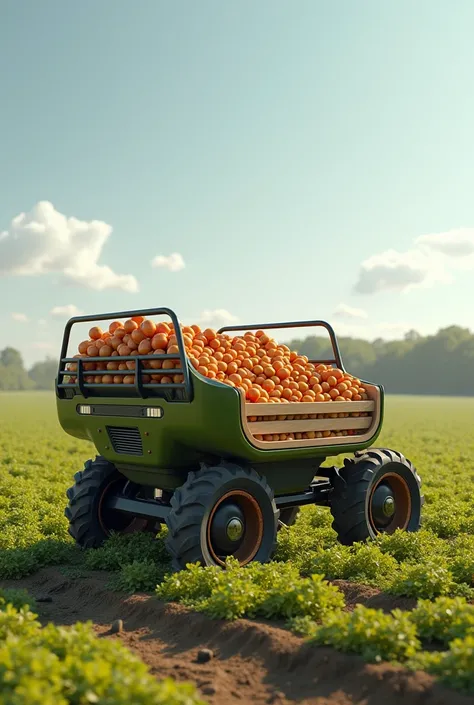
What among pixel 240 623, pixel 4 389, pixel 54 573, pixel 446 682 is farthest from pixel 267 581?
pixel 4 389

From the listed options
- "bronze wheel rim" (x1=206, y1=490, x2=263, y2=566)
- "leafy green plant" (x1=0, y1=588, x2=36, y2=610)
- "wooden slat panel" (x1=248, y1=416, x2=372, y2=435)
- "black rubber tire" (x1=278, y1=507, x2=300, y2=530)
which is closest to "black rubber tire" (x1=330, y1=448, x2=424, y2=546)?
"wooden slat panel" (x1=248, y1=416, x2=372, y2=435)

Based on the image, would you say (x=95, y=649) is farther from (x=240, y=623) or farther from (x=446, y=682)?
(x=446, y=682)

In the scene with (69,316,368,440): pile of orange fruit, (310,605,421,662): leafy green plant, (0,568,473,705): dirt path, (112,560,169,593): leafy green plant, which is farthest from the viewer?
(69,316,368,440): pile of orange fruit

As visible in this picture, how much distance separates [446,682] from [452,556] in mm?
4237

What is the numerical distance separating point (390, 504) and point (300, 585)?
12.2 feet

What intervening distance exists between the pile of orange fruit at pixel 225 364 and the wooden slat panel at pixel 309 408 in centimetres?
13

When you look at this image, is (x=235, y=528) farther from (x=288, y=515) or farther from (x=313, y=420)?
(x=288, y=515)

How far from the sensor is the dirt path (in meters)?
5.18

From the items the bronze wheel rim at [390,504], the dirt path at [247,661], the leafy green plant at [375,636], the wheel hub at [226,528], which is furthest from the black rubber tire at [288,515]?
the leafy green plant at [375,636]

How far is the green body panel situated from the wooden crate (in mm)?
97

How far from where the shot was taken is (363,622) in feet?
18.4

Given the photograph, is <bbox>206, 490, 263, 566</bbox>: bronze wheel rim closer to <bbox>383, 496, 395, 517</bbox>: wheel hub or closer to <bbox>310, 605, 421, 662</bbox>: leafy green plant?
<bbox>383, 496, 395, 517</bbox>: wheel hub

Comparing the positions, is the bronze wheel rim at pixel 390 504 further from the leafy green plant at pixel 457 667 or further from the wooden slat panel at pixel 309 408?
the leafy green plant at pixel 457 667

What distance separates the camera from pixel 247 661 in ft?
19.1
